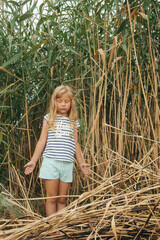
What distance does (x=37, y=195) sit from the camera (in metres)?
1.92

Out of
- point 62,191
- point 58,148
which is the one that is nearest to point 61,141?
point 58,148

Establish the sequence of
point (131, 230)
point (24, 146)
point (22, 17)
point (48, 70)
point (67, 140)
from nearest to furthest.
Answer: point (131, 230)
point (22, 17)
point (67, 140)
point (48, 70)
point (24, 146)

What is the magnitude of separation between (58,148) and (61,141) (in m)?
0.04

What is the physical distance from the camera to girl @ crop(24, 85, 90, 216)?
1585 millimetres

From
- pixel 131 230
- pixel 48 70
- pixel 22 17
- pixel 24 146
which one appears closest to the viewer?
pixel 131 230

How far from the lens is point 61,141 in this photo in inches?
63.7

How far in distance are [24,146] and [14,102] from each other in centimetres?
31

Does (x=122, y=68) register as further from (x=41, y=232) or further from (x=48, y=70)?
(x=41, y=232)

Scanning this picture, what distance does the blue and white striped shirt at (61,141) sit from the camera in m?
1.60

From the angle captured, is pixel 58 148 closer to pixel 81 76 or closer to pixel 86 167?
pixel 86 167

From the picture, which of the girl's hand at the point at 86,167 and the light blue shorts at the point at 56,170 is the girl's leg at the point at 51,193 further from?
the girl's hand at the point at 86,167

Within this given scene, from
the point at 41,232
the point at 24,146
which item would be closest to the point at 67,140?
the point at 24,146

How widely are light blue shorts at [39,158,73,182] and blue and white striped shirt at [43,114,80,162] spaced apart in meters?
0.03

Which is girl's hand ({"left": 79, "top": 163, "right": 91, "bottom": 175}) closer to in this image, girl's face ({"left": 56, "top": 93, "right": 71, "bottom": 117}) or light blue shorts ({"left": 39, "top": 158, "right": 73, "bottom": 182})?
light blue shorts ({"left": 39, "top": 158, "right": 73, "bottom": 182})
